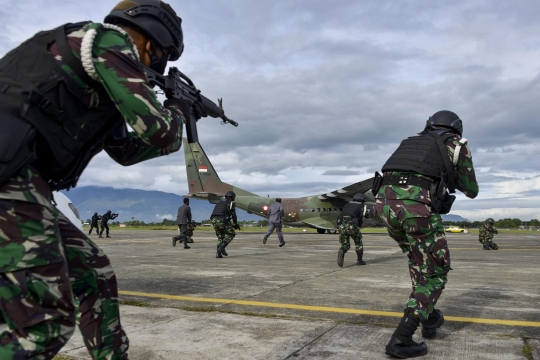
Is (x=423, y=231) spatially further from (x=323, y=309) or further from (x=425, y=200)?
(x=323, y=309)

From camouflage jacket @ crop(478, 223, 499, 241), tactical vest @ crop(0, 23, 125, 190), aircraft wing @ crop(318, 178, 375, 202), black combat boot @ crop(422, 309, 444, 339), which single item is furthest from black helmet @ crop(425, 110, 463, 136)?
aircraft wing @ crop(318, 178, 375, 202)

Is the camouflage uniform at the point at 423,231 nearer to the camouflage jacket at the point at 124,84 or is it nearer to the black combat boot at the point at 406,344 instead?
the black combat boot at the point at 406,344

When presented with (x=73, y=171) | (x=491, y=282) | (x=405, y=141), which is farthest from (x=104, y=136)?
(x=491, y=282)

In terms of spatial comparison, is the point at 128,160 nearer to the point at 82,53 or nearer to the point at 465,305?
the point at 82,53

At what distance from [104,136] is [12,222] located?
549 mm

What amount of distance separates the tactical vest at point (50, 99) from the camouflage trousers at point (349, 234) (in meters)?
7.46

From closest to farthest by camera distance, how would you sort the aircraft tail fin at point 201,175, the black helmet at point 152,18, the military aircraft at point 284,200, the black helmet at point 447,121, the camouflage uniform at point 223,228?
the black helmet at point 152,18 < the black helmet at point 447,121 < the camouflage uniform at point 223,228 < the military aircraft at point 284,200 < the aircraft tail fin at point 201,175

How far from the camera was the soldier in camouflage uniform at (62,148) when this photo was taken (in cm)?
155

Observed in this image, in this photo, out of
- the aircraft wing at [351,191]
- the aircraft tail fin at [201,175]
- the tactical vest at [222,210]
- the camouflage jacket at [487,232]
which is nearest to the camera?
the tactical vest at [222,210]

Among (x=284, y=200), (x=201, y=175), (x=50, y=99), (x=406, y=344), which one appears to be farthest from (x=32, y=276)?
(x=201, y=175)

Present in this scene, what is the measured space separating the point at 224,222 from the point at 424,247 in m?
8.15

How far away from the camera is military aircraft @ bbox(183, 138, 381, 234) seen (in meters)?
27.1

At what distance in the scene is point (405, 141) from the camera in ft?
12.7

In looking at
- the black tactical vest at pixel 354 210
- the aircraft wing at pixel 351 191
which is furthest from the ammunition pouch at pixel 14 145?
the aircraft wing at pixel 351 191
